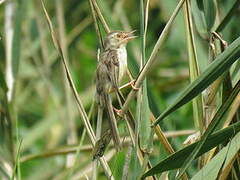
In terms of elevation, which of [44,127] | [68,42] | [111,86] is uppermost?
[111,86]

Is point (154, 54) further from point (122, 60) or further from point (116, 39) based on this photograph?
point (116, 39)

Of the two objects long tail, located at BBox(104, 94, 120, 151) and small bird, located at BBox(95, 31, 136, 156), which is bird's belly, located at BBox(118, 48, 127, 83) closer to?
small bird, located at BBox(95, 31, 136, 156)

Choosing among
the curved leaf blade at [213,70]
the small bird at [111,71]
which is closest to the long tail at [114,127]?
the small bird at [111,71]

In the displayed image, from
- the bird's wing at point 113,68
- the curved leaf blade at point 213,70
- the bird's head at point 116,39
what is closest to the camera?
the curved leaf blade at point 213,70

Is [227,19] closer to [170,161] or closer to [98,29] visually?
[98,29]

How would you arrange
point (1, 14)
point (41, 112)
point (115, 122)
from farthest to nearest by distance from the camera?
point (1, 14) < point (41, 112) < point (115, 122)

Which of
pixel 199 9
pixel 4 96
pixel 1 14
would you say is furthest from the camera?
pixel 1 14

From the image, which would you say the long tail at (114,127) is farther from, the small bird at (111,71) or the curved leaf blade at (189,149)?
the curved leaf blade at (189,149)

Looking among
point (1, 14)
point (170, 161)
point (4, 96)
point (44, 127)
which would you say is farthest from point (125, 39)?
point (1, 14)
